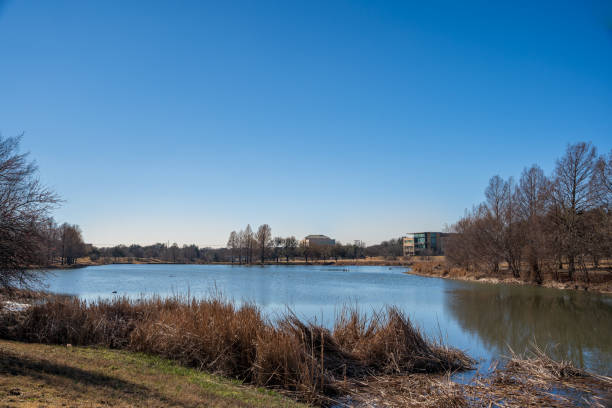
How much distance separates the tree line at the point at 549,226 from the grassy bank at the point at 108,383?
3351cm

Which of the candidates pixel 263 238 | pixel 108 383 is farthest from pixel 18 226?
pixel 263 238

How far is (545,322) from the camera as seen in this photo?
20562mm

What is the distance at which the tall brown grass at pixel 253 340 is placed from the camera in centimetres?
914

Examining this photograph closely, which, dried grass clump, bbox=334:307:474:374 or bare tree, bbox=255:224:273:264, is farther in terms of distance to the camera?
bare tree, bbox=255:224:273:264

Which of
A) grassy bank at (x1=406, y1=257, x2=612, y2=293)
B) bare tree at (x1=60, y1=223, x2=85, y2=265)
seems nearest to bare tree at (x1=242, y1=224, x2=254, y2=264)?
bare tree at (x1=60, y1=223, x2=85, y2=265)

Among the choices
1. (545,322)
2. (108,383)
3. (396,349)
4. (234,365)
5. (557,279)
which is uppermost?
(108,383)

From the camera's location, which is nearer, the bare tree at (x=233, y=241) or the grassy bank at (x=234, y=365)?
the grassy bank at (x=234, y=365)

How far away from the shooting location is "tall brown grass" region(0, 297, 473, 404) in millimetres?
9141

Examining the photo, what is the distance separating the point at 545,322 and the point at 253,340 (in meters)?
17.7

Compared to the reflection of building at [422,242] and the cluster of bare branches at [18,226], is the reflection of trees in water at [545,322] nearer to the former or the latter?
the cluster of bare branches at [18,226]

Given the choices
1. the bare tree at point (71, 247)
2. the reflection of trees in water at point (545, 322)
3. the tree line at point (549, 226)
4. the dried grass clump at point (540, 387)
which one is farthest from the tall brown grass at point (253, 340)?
the bare tree at point (71, 247)

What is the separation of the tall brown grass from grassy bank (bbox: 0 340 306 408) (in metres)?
0.65

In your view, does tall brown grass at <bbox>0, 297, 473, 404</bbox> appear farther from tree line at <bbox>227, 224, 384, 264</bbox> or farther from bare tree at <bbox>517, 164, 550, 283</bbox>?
tree line at <bbox>227, 224, 384, 264</bbox>

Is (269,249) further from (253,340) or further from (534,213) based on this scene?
(253,340)
